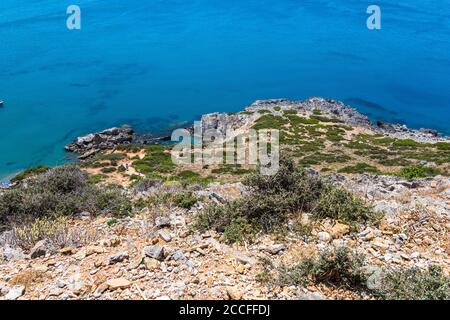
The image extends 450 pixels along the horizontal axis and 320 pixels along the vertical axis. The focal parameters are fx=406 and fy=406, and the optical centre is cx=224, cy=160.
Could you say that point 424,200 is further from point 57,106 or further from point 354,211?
point 57,106

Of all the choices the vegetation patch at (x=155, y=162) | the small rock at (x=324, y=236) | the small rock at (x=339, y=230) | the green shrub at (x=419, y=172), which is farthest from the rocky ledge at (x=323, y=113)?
the small rock at (x=324, y=236)

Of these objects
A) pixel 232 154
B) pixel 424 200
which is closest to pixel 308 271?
pixel 424 200

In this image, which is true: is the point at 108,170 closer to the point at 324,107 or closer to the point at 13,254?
the point at 13,254

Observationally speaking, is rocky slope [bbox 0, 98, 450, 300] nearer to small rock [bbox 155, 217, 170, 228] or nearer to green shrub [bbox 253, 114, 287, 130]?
small rock [bbox 155, 217, 170, 228]

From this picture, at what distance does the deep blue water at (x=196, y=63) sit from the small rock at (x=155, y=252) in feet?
137

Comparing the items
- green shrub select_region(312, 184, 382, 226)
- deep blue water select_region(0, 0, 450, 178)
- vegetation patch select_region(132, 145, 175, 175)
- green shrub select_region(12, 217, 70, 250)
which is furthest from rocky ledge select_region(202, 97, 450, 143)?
green shrub select_region(12, 217, 70, 250)

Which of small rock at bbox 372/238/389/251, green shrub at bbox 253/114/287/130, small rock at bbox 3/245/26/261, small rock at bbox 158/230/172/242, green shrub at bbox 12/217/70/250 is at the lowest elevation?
green shrub at bbox 253/114/287/130

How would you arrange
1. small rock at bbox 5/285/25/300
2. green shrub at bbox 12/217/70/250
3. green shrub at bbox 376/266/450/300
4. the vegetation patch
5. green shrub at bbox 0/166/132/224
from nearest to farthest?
A: green shrub at bbox 376/266/450/300 < small rock at bbox 5/285/25/300 < green shrub at bbox 12/217/70/250 < green shrub at bbox 0/166/132/224 < the vegetation patch

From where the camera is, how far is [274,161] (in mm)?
12414

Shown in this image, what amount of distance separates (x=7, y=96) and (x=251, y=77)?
137 feet

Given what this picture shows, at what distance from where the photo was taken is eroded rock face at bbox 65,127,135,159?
47650mm

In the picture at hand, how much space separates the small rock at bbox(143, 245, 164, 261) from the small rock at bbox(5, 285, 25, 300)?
2401mm

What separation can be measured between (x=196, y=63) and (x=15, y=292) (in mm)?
77560

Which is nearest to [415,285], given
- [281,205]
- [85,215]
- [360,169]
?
[281,205]
